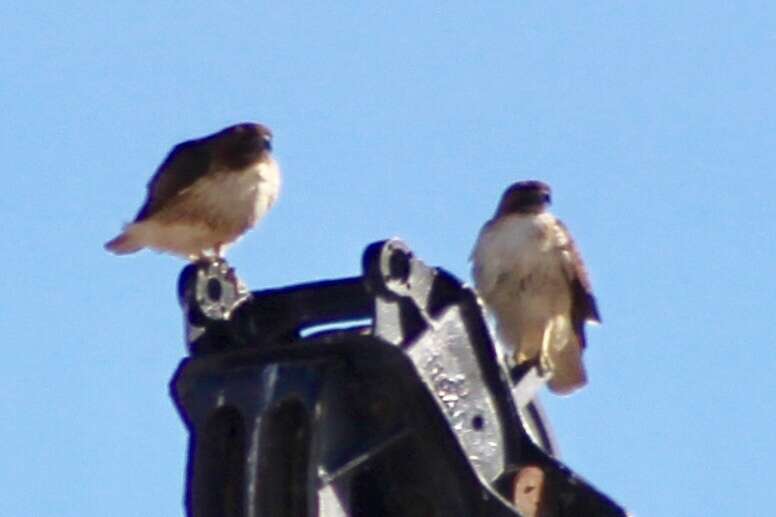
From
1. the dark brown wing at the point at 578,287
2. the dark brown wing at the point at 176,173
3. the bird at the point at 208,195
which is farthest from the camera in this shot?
the dark brown wing at the point at 578,287

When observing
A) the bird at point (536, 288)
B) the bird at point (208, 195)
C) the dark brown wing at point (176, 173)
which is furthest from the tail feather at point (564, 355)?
the dark brown wing at point (176, 173)

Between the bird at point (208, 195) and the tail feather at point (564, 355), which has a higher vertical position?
the bird at point (208, 195)

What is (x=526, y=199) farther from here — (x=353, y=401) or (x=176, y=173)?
(x=353, y=401)

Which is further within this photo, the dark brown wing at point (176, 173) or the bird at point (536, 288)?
the bird at point (536, 288)

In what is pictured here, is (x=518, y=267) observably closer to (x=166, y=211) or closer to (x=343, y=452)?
(x=166, y=211)

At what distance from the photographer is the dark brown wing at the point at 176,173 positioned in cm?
1003

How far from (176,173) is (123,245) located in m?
0.50

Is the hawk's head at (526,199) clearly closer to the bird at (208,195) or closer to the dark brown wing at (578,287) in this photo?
the dark brown wing at (578,287)

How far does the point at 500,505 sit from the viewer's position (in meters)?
3.92

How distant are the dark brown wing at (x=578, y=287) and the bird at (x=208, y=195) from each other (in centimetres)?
160

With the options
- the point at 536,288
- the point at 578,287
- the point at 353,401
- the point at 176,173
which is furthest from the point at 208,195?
the point at 353,401

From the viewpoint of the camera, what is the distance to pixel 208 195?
9867 mm

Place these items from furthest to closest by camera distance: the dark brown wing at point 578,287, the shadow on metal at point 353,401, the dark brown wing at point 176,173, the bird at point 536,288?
the dark brown wing at point 578,287
the bird at point 536,288
the dark brown wing at point 176,173
the shadow on metal at point 353,401

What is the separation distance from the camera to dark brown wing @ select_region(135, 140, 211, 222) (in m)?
10.0
